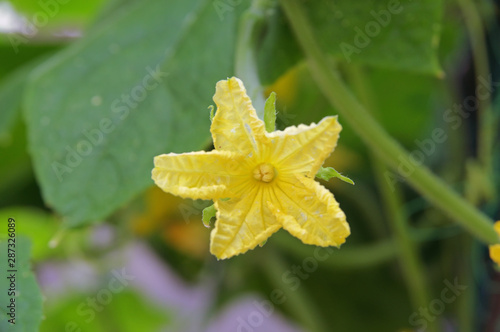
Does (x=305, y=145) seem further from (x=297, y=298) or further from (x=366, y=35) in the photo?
(x=297, y=298)

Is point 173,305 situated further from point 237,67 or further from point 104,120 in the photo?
point 237,67
